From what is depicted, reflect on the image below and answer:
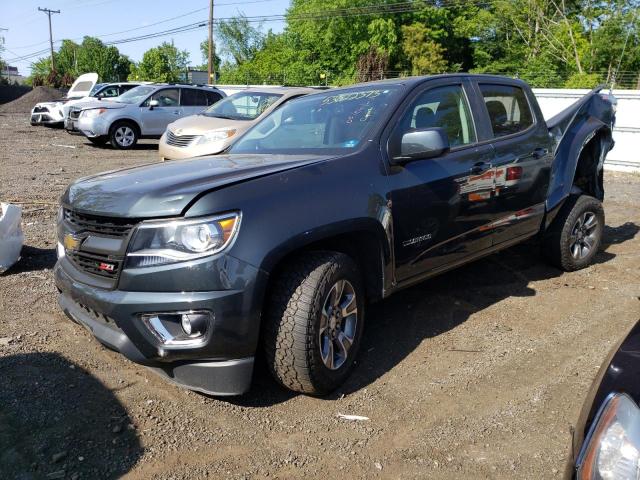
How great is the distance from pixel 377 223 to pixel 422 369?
984mm

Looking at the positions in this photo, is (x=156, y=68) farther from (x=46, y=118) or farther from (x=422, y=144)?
(x=422, y=144)

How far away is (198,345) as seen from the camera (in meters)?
2.76

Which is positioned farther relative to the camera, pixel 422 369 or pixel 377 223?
pixel 422 369

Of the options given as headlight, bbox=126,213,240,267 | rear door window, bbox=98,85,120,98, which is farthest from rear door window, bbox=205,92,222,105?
headlight, bbox=126,213,240,267

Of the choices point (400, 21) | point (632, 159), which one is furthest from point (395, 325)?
point (400, 21)

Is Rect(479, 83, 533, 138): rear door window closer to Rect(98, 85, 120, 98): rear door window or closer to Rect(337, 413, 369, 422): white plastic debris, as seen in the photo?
Rect(337, 413, 369, 422): white plastic debris

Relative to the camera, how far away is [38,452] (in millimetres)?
2689

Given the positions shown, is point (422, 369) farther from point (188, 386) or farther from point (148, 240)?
point (148, 240)

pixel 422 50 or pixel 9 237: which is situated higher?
pixel 422 50

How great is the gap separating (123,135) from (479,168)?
1318 cm

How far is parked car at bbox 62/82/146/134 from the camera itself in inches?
646

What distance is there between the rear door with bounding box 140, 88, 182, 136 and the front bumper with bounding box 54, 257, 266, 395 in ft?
43.9

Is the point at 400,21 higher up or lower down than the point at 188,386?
higher up

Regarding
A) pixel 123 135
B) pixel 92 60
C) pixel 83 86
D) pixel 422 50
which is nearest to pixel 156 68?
pixel 92 60
